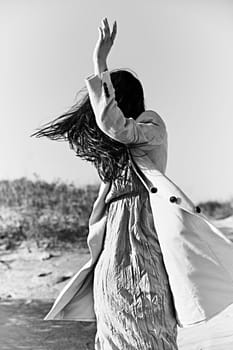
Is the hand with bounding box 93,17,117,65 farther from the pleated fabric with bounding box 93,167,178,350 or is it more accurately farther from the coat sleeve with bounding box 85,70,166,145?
the pleated fabric with bounding box 93,167,178,350

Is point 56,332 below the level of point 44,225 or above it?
below

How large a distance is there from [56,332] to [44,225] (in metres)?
0.39

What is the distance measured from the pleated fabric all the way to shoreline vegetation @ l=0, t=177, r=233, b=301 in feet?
3.37

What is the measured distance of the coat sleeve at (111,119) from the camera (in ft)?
3.88

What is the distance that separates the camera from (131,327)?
1274mm

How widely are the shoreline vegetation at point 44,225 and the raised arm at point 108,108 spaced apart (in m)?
1.12

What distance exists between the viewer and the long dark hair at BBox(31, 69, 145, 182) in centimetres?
131

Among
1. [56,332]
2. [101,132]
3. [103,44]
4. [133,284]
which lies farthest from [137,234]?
[56,332]

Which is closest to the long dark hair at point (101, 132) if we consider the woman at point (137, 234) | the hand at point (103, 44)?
the woman at point (137, 234)

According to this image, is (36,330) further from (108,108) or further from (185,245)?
(108,108)

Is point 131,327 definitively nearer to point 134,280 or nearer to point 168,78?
point 134,280

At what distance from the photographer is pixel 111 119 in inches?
46.4

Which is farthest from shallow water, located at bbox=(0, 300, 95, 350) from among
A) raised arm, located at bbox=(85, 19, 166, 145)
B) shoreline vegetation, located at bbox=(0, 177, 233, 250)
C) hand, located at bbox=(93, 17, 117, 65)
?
hand, located at bbox=(93, 17, 117, 65)

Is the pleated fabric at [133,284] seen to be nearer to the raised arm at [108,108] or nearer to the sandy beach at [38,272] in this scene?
the raised arm at [108,108]
